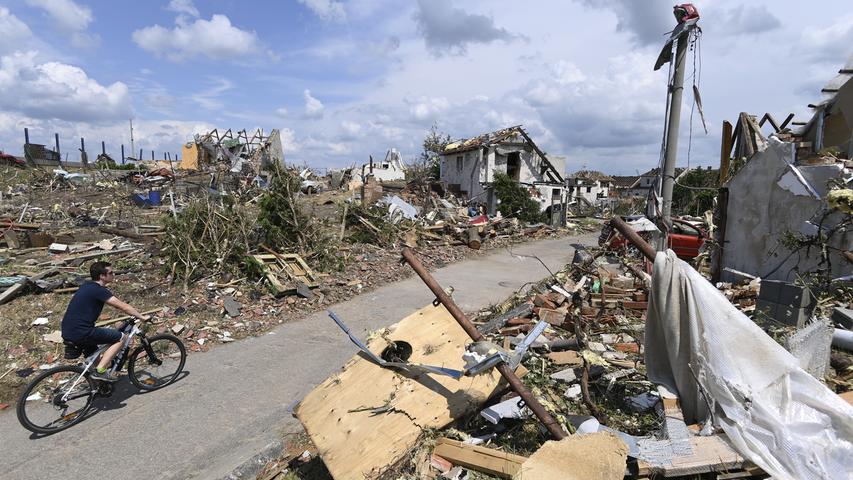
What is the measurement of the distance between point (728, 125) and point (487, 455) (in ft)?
42.8

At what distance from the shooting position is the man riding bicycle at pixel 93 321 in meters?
5.39

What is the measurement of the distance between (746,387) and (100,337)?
6.59 metres

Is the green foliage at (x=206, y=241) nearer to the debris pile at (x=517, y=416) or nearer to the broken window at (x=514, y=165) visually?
the debris pile at (x=517, y=416)

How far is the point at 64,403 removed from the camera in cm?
526

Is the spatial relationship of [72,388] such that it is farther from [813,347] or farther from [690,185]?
[690,185]

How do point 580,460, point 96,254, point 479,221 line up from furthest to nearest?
point 479,221 → point 96,254 → point 580,460

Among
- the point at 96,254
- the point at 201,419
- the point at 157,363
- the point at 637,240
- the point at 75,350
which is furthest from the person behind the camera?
the point at 96,254

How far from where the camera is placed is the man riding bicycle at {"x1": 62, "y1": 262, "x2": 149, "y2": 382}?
212 inches

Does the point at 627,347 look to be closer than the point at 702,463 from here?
No

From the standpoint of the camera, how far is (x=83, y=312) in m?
5.43

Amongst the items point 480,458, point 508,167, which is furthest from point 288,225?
point 508,167

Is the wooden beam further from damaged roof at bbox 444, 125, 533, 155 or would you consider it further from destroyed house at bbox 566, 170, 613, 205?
destroyed house at bbox 566, 170, 613, 205

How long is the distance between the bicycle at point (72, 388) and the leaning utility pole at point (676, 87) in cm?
927

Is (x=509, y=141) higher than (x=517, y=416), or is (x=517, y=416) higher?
(x=509, y=141)
